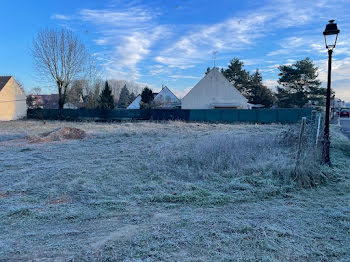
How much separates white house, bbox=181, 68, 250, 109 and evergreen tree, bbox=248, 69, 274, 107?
1174 centimetres

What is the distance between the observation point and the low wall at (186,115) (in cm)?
2331

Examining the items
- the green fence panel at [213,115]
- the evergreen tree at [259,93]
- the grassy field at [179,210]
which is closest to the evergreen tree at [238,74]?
the evergreen tree at [259,93]

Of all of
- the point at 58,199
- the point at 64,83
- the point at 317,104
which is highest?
the point at 64,83

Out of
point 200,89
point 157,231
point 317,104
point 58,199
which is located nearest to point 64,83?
point 200,89

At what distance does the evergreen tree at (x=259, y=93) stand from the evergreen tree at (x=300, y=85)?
5524mm

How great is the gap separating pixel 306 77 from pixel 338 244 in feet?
105

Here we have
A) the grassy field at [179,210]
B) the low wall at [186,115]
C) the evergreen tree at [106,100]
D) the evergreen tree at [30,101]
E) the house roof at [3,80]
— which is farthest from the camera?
the evergreen tree at [30,101]

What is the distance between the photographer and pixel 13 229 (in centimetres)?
296

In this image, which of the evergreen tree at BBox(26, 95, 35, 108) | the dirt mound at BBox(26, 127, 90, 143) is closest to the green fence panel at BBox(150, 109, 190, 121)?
the dirt mound at BBox(26, 127, 90, 143)

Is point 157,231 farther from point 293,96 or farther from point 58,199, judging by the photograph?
point 293,96

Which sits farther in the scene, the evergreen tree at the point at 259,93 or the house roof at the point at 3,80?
the evergreen tree at the point at 259,93

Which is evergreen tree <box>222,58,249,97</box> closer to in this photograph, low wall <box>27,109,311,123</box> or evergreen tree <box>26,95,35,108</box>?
low wall <box>27,109,311,123</box>

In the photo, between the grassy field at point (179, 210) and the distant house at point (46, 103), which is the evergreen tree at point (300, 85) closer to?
the grassy field at point (179, 210)

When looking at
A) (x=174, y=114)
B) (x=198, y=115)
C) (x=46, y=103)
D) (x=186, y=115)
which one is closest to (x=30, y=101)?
(x=46, y=103)
